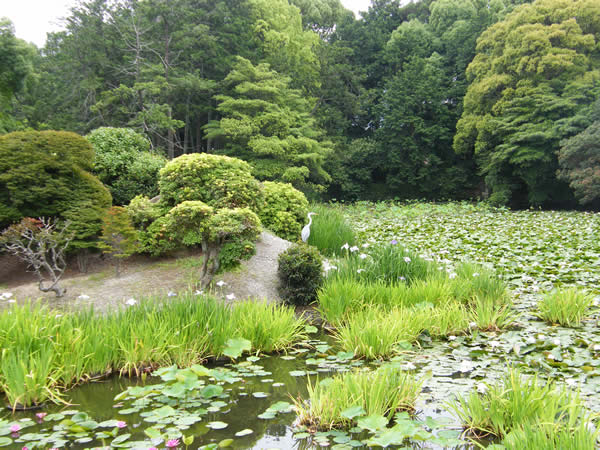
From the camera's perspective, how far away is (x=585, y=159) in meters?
14.5

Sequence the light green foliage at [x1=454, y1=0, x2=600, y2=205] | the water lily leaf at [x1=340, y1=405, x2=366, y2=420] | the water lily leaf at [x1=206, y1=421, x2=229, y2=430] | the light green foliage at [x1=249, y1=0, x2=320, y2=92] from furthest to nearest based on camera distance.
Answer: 1. the light green foliage at [x1=249, y1=0, x2=320, y2=92]
2. the light green foliage at [x1=454, y1=0, x2=600, y2=205]
3. the water lily leaf at [x1=206, y1=421, x2=229, y2=430]
4. the water lily leaf at [x1=340, y1=405, x2=366, y2=420]

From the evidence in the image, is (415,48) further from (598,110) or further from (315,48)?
(598,110)

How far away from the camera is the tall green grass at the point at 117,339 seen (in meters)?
2.97

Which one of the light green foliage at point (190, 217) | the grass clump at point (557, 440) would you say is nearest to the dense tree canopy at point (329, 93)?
the light green foliage at point (190, 217)

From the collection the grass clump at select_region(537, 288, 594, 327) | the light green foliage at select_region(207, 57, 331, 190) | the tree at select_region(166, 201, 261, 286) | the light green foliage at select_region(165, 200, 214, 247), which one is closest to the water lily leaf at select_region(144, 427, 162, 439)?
the tree at select_region(166, 201, 261, 286)

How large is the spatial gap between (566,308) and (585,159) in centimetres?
1293

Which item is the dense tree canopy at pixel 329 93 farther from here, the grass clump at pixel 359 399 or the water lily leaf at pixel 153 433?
the water lily leaf at pixel 153 433

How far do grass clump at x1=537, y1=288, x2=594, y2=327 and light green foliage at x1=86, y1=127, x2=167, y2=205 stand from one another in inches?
249

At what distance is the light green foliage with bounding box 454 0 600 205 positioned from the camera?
16219 millimetres

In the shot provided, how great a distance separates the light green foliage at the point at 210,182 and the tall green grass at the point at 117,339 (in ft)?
7.46

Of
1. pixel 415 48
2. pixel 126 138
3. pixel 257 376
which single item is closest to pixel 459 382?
pixel 257 376

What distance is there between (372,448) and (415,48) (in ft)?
80.1

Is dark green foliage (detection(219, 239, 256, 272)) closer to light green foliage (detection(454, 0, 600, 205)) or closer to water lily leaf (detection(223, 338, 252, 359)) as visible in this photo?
water lily leaf (detection(223, 338, 252, 359))

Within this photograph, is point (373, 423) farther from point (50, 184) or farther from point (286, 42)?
point (286, 42)
